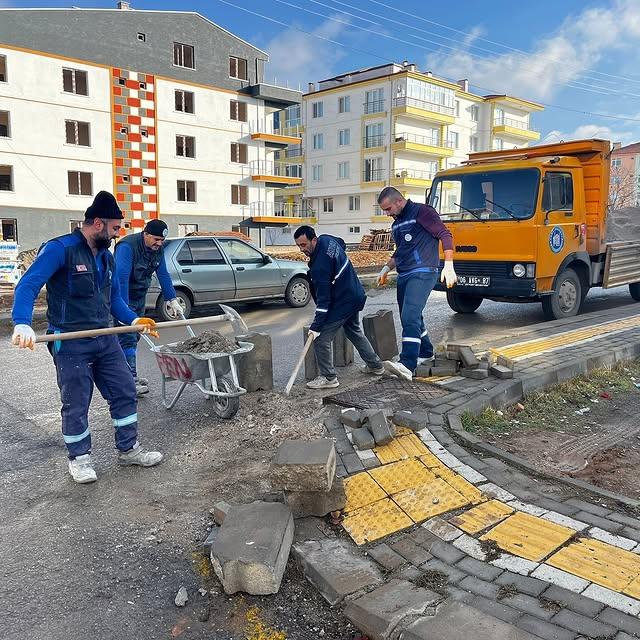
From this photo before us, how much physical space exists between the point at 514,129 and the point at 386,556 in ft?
209

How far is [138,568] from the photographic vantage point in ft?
10.3

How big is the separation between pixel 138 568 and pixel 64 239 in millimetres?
2215

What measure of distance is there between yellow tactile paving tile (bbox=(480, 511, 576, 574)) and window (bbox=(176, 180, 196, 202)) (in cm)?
3436

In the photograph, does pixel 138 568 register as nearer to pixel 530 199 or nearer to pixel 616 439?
pixel 616 439

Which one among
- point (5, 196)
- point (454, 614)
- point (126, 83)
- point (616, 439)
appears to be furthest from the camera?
point (126, 83)

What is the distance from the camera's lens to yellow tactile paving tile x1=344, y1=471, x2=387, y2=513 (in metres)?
3.65

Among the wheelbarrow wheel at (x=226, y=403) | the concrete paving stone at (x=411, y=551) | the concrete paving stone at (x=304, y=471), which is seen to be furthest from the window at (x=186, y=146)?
the concrete paving stone at (x=411, y=551)

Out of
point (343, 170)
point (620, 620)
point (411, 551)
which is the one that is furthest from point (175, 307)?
point (343, 170)

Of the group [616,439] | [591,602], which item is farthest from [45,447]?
[616,439]

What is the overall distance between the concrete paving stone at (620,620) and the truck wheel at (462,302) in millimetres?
9246

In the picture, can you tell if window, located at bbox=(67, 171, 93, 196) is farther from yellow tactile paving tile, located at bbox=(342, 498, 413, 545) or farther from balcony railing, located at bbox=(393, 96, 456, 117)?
yellow tactile paving tile, located at bbox=(342, 498, 413, 545)

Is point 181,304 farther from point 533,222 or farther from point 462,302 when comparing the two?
point 533,222

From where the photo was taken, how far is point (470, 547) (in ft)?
10.3

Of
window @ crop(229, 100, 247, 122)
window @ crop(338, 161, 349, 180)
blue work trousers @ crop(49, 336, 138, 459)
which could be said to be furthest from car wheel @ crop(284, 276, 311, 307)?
window @ crop(338, 161, 349, 180)
